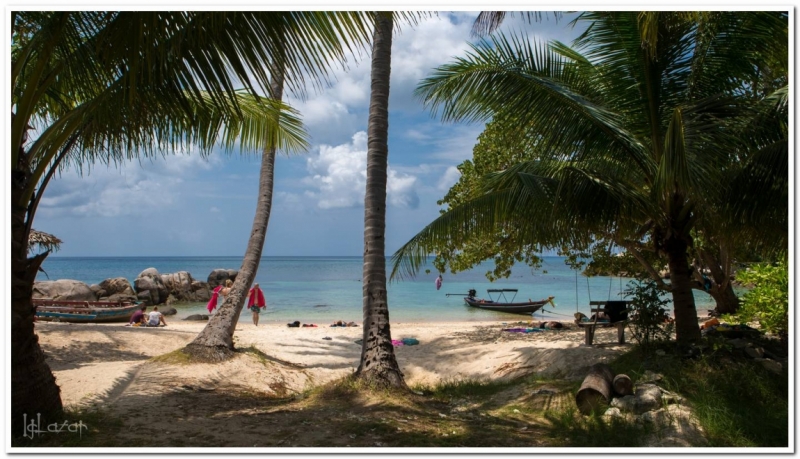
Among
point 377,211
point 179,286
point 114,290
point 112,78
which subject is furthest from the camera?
point 179,286

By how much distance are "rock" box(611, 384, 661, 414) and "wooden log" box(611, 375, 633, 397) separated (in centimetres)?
6

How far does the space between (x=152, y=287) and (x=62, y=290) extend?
23.4 feet

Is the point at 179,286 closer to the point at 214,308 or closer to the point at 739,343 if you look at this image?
the point at 214,308

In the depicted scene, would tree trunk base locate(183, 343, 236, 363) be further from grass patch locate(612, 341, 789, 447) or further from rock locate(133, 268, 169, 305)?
rock locate(133, 268, 169, 305)

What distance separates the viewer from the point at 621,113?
24.1 ft

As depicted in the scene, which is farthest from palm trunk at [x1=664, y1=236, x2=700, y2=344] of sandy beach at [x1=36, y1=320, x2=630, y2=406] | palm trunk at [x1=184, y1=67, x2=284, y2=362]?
palm trunk at [x1=184, y1=67, x2=284, y2=362]

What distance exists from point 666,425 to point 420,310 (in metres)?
26.4

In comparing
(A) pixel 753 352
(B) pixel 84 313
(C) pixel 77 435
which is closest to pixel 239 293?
(C) pixel 77 435

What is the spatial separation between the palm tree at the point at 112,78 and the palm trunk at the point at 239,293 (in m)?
4.36

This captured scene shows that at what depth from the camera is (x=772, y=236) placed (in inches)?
256

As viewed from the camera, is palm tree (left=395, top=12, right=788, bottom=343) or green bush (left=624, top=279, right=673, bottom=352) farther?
green bush (left=624, top=279, right=673, bottom=352)

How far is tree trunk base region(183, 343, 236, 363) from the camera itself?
902cm

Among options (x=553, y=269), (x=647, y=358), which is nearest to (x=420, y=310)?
(x=647, y=358)
